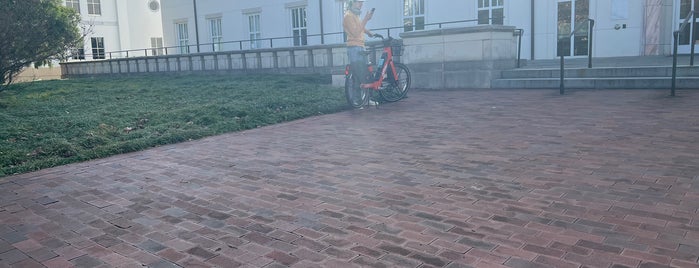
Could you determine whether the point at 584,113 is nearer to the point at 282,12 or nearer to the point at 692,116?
the point at 692,116

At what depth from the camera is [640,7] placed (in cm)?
1841

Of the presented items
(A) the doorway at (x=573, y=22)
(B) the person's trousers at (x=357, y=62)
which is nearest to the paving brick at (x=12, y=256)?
(B) the person's trousers at (x=357, y=62)

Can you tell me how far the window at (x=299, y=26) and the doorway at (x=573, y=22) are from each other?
Result: 45.8 ft

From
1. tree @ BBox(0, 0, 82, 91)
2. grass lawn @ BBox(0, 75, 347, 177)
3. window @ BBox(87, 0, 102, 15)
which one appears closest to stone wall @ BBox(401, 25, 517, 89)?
grass lawn @ BBox(0, 75, 347, 177)

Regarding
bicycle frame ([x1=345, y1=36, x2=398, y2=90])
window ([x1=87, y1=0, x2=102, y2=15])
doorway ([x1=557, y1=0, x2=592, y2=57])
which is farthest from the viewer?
window ([x1=87, y1=0, x2=102, y2=15])

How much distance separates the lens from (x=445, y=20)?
77.5 ft

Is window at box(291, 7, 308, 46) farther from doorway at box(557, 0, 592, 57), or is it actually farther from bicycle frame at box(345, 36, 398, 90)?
bicycle frame at box(345, 36, 398, 90)

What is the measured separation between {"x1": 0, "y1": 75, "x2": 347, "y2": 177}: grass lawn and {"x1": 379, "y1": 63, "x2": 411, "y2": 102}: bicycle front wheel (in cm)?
91

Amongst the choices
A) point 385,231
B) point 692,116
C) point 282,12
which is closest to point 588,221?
point 385,231

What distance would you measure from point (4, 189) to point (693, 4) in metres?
19.4

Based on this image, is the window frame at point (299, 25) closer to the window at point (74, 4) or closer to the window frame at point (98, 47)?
the window frame at point (98, 47)

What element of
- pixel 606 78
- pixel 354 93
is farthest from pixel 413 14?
pixel 354 93

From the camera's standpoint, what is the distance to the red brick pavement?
315 cm

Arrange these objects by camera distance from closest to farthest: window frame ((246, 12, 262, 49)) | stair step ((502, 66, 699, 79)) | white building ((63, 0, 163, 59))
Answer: stair step ((502, 66, 699, 79))
window frame ((246, 12, 262, 49))
white building ((63, 0, 163, 59))
